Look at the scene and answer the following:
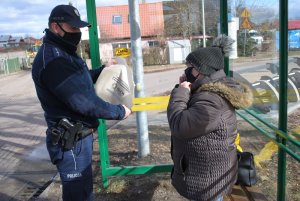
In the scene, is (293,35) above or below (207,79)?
above

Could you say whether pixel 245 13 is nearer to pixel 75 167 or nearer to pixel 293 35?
pixel 293 35

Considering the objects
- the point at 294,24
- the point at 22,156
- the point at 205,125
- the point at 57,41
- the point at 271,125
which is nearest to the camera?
the point at 205,125

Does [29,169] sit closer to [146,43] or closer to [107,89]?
[146,43]

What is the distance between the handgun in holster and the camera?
254 cm

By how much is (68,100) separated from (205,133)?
956mm

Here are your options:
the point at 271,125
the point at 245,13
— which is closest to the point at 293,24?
the point at 271,125

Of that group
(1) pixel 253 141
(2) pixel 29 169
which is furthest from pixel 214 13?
(2) pixel 29 169

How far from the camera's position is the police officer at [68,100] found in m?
2.42

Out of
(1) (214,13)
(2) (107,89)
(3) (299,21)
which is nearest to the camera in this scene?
(3) (299,21)

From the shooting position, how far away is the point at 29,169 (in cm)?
540

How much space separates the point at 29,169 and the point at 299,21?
14.6ft

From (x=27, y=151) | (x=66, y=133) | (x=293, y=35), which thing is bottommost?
(x=27, y=151)

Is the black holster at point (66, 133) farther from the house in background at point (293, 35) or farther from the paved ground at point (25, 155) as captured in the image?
the house in background at point (293, 35)

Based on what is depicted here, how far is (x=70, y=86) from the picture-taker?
2389mm
